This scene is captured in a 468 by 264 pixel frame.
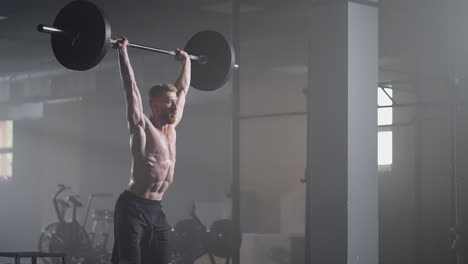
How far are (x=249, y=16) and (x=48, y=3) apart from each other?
1852 millimetres

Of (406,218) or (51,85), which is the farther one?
(51,85)

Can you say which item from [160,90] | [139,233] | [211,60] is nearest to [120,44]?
[160,90]

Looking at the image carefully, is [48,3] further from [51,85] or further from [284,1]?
[51,85]

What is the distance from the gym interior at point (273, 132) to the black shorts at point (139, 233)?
672 millimetres

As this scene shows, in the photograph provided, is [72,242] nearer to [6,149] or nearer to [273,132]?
[273,132]

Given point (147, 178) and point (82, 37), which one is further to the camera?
point (147, 178)

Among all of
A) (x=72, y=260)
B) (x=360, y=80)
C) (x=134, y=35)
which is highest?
(x=134, y=35)

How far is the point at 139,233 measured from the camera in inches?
125

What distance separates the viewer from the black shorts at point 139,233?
3133 millimetres

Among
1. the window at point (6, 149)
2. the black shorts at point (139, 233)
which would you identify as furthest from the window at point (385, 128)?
the window at point (6, 149)

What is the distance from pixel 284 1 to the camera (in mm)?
6035

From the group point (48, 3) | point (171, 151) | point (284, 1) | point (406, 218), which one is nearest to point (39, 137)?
point (48, 3)

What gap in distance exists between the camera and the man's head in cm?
331

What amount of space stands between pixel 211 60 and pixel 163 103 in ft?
1.01
